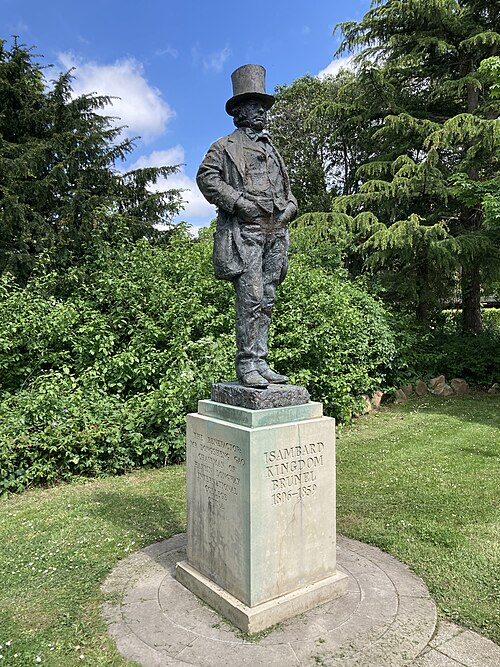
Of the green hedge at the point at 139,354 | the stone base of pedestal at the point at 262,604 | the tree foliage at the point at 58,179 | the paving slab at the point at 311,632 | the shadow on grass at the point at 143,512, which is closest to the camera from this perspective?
the paving slab at the point at 311,632

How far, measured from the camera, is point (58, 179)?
12.0 meters

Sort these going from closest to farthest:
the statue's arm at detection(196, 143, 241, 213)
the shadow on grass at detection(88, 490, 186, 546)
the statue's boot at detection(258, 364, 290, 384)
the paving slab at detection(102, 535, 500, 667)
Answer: the paving slab at detection(102, 535, 500, 667)
the statue's arm at detection(196, 143, 241, 213)
the statue's boot at detection(258, 364, 290, 384)
the shadow on grass at detection(88, 490, 186, 546)

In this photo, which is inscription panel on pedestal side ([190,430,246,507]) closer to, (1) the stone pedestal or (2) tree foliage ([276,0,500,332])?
(1) the stone pedestal

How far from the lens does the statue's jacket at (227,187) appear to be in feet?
11.5

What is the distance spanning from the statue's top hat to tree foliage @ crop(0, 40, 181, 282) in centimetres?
775

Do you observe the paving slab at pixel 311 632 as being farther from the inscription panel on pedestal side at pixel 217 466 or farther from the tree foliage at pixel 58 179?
the tree foliage at pixel 58 179

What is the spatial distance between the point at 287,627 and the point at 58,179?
11435 millimetres

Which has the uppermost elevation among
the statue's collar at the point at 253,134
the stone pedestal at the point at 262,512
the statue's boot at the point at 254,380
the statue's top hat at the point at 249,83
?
→ the statue's top hat at the point at 249,83

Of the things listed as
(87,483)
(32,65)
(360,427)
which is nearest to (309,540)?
(87,483)

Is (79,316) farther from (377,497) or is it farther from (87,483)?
(377,497)

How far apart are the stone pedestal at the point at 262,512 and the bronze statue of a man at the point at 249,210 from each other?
0.40 m

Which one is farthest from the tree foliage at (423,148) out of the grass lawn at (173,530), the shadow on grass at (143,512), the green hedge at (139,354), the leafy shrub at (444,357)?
the shadow on grass at (143,512)

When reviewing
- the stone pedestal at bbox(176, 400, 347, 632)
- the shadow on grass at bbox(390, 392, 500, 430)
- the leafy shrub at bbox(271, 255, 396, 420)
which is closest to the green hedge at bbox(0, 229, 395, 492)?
the leafy shrub at bbox(271, 255, 396, 420)

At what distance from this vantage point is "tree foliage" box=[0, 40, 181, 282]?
440 inches
